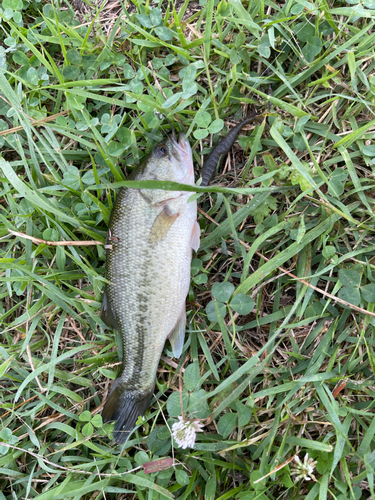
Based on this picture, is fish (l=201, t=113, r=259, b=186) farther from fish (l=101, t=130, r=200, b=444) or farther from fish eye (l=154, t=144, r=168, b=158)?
fish eye (l=154, t=144, r=168, b=158)

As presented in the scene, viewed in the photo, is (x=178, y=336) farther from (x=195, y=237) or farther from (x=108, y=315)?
(x=195, y=237)

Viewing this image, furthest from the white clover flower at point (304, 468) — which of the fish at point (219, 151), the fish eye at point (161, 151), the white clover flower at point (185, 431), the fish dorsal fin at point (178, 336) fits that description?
the fish eye at point (161, 151)

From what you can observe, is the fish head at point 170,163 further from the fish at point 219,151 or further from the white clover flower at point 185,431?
the white clover flower at point 185,431

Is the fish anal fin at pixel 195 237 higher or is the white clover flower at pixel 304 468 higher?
the fish anal fin at pixel 195 237

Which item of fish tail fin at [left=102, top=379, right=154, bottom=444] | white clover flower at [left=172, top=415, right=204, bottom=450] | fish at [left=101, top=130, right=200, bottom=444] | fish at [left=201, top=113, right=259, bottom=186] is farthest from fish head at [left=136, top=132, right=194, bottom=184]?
white clover flower at [left=172, top=415, right=204, bottom=450]

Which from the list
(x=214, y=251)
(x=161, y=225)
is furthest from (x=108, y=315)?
(x=214, y=251)

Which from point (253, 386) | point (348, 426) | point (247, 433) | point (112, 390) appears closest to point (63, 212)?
point (112, 390)

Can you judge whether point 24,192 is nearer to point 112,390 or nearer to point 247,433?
point 112,390
